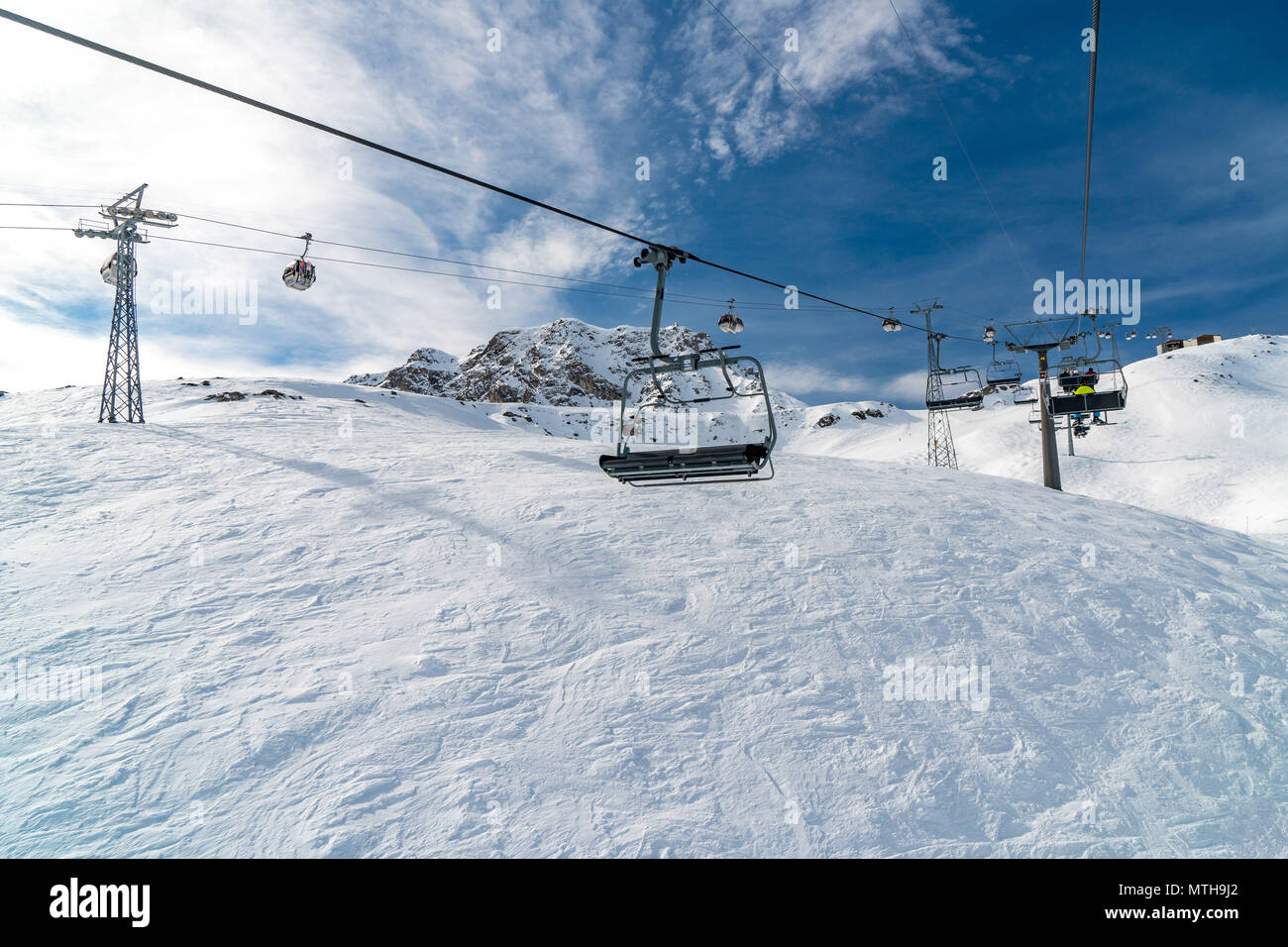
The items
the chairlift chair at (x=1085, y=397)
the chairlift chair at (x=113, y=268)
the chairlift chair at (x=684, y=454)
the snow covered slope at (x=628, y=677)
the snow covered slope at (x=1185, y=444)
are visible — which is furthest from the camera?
the snow covered slope at (x=1185, y=444)

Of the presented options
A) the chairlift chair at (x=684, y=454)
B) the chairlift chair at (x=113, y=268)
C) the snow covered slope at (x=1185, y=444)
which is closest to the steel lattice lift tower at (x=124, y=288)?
the chairlift chair at (x=113, y=268)

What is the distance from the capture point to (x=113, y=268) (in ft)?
71.1

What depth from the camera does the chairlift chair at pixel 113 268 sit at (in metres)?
21.7

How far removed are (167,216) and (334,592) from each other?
2045cm

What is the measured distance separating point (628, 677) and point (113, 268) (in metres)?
25.6

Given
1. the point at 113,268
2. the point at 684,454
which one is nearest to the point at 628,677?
the point at 684,454

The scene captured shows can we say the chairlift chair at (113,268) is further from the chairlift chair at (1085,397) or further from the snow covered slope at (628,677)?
the chairlift chair at (1085,397)

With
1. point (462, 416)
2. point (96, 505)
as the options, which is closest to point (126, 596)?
point (96, 505)

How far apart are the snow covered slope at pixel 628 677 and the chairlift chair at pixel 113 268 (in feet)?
40.6

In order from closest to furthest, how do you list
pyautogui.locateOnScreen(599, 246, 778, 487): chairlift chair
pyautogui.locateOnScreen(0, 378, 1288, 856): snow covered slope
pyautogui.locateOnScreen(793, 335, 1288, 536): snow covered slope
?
pyautogui.locateOnScreen(0, 378, 1288, 856): snow covered slope
pyautogui.locateOnScreen(599, 246, 778, 487): chairlift chair
pyautogui.locateOnScreen(793, 335, 1288, 536): snow covered slope

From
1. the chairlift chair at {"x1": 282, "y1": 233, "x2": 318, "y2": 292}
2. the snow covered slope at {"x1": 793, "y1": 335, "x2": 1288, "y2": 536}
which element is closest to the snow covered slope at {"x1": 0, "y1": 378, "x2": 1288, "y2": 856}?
the chairlift chair at {"x1": 282, "y1": 233, "x2": 318, "y2": 292}

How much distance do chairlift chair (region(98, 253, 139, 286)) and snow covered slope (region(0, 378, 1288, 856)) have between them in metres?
12.4

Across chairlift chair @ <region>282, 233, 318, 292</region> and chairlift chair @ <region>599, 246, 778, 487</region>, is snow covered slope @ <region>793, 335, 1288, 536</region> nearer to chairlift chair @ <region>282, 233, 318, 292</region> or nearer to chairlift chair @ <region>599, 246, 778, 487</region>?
chairlift chair @ <region>599, 246, 778, 487</region>

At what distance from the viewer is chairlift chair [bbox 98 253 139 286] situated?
21672mm
